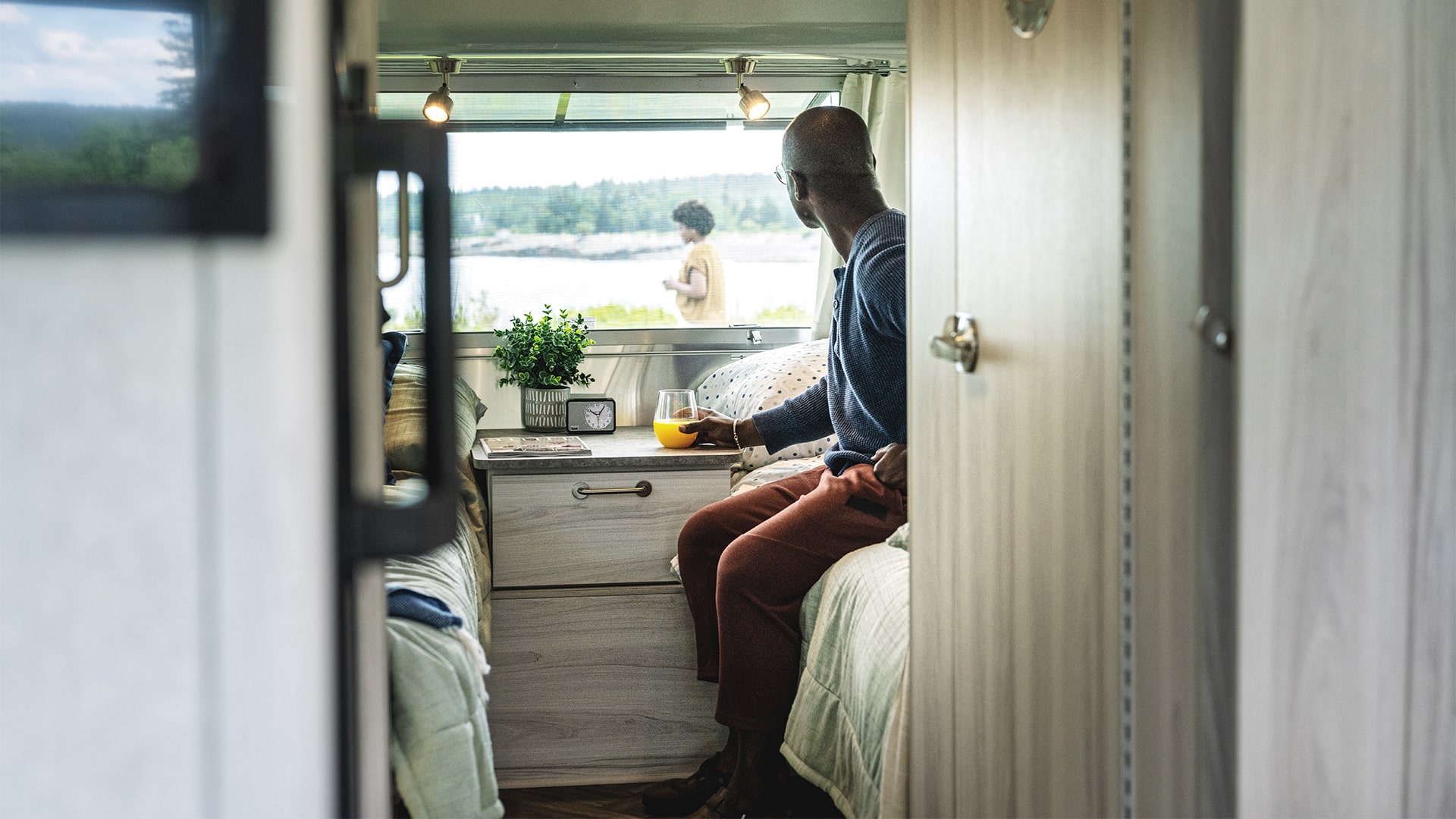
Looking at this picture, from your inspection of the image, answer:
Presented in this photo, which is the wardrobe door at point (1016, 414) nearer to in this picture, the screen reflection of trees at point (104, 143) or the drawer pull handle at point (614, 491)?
the screen reflection of trees at point (104, 143)

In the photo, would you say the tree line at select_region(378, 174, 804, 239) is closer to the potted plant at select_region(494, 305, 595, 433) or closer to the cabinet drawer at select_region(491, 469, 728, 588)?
the potted plant at select_region(494, 305, 595, 433)

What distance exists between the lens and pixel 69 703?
52 cm

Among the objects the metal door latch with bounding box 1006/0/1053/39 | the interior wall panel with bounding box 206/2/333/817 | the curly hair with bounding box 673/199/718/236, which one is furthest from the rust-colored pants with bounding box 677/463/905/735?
Result: the interior wall panel with bounding box 206/2/333/817

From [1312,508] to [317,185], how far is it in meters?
0.70

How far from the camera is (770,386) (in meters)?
2.67

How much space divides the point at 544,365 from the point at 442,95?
2.38ft

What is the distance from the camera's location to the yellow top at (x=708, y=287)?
10.3 ft

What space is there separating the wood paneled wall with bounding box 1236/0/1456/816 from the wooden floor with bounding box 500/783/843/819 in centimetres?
137

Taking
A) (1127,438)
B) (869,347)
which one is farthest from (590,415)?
(1127,438)

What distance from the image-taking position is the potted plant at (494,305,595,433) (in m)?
2.74

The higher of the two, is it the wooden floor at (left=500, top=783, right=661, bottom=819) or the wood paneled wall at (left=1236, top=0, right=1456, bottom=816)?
the wood paneled wall at (left=1236, top=0, right=1456, bottom=816)

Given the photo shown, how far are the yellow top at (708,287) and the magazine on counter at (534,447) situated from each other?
27.4 inches

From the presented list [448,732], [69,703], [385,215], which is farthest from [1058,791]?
[385,215]

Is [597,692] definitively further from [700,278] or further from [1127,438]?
[1127,438]
